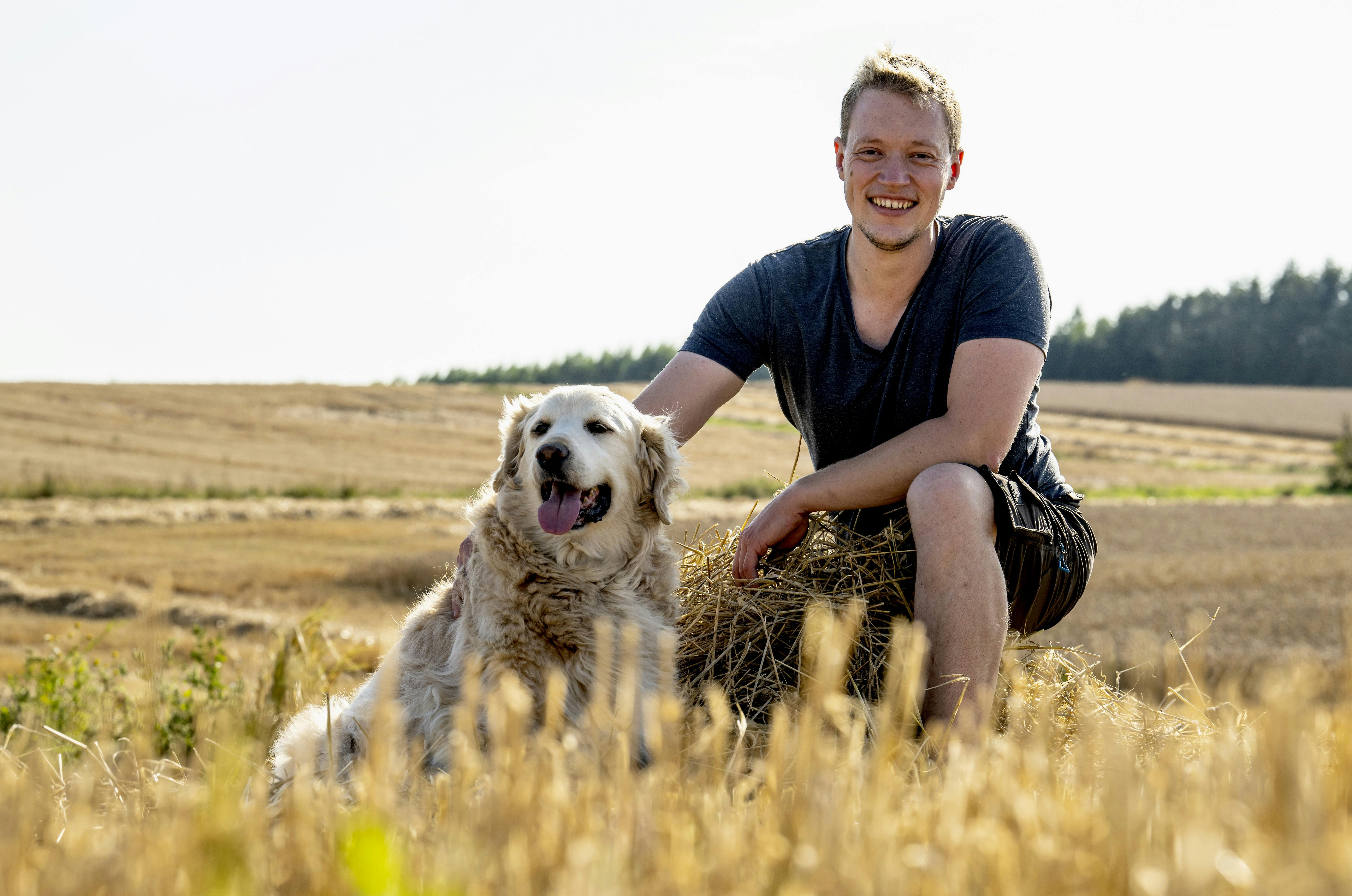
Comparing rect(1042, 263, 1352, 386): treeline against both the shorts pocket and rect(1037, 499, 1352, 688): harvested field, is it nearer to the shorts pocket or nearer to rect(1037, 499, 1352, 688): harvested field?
rect(1037, 499, 1352, 688): harvested field

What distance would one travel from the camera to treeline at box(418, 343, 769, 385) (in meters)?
70.0

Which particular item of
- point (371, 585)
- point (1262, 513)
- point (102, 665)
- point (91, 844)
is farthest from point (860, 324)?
point (1262, 513)

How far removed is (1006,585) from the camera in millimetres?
3764

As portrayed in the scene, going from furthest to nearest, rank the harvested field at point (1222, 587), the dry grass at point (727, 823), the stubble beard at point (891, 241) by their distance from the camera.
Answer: the harvested field at point (1222, 587), the stubble beard at point (891, 241), the dry grass at point (727, 823)

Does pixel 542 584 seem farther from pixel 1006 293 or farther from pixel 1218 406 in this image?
pixel 1218 406

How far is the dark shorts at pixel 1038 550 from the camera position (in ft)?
11.9

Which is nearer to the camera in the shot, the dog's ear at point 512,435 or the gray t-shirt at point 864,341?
the gray t-shirt at point 864,341

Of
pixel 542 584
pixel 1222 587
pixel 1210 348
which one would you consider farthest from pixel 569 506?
pixel 1210 348

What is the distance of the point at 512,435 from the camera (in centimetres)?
419

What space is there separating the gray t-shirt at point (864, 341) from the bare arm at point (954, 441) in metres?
0.09

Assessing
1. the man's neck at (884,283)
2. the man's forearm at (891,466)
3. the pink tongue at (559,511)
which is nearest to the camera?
the man's forearm at (891,466)

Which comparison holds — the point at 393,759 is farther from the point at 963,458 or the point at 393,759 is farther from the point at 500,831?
the point at 963,458

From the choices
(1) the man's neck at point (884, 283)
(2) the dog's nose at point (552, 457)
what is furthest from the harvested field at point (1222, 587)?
(2) the dog's nose at point (552, 457)

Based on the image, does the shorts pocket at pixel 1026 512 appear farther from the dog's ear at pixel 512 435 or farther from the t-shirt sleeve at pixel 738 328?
the dog's ear at pixel 512 435
